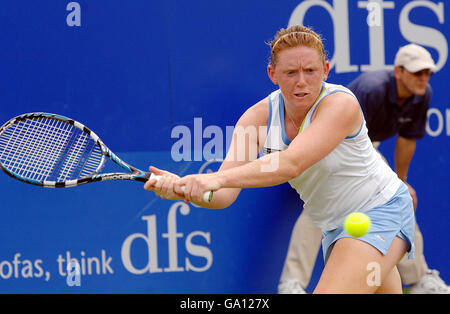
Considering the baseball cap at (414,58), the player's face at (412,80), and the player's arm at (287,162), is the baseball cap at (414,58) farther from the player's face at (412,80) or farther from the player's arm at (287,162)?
the player's arm at (287,162)

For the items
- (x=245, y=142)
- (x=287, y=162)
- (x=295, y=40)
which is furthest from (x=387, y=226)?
(x=295, y=40)

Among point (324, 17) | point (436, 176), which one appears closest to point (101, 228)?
point (324, 17)

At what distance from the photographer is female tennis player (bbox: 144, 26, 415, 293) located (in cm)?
288

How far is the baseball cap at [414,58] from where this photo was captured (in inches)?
198

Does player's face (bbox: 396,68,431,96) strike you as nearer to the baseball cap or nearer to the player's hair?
the baseball cap

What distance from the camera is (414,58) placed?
5.06 meters

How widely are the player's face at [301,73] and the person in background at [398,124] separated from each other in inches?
81.7

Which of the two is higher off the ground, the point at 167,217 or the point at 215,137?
the point at 215,137

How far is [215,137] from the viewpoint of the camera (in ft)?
16.2

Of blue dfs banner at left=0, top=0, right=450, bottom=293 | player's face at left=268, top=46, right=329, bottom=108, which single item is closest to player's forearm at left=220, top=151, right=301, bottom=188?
player's face at left=268, top=46, right=329, bottom=108

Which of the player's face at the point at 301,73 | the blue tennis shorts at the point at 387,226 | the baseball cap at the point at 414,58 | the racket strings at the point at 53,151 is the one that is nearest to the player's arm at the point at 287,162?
the player's face at the point at 301,73

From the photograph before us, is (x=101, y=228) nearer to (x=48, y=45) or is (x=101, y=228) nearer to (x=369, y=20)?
(x=48, y=45)

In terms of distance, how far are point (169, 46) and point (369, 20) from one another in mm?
1403

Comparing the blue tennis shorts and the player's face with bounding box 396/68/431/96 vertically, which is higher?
the player's face with bounding box 396/68/431/96
